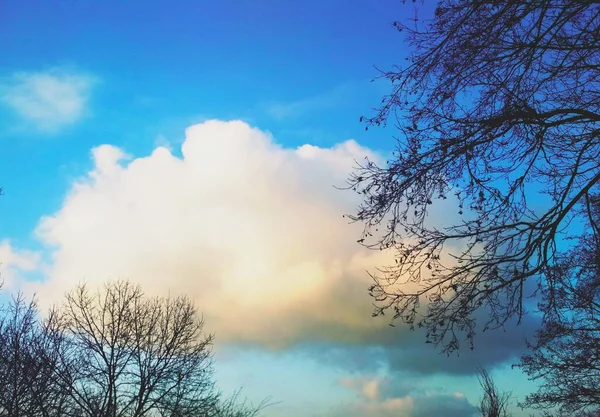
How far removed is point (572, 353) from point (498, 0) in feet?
46.9

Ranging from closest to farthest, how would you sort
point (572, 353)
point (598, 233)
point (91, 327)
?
point (598, 233) < point (572, 353) < point (91, 327)

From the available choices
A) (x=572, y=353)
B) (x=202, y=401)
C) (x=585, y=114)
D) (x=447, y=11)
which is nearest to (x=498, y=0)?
(x=447, y=11)

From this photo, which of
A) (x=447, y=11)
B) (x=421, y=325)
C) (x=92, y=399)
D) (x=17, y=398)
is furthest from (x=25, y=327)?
(x=447, y=11)

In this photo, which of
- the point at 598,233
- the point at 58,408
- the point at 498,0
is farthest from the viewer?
the point at 58,408

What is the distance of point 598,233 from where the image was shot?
6.88 meters

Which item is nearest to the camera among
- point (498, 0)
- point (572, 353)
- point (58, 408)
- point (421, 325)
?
point (498, 0)

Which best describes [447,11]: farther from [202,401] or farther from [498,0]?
[202,401]

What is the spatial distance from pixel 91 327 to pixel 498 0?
72.2 ft

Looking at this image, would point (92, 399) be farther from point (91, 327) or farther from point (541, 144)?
point (541, 144)

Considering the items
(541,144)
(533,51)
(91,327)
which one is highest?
(91,327)

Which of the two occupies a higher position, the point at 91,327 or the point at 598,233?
the point at 91,327

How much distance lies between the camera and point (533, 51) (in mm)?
6016

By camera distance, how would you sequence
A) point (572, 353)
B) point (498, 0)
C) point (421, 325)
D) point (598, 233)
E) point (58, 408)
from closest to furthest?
point (498, 0), point (421, 325), point (598, 233), point (572, 353), point (58, 408)

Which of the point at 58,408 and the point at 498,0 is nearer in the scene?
the point at 498,0
